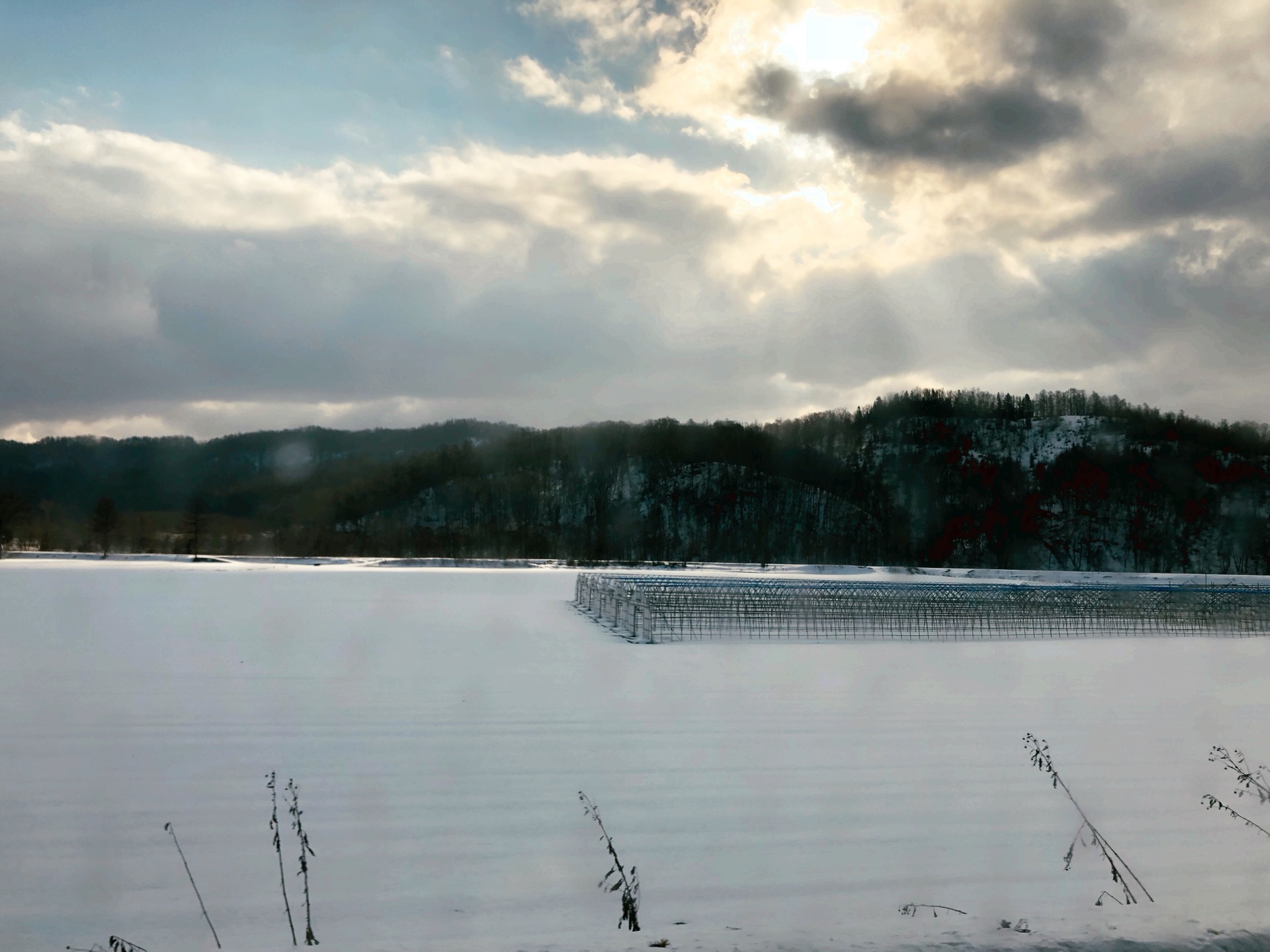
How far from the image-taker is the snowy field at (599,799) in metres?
4.10

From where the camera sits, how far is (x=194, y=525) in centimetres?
7038

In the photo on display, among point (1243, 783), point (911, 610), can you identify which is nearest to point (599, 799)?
point (1243, 783)

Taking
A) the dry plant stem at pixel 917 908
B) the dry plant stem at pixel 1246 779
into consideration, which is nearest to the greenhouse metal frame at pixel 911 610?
the dry plant stem at pixel 1246 779

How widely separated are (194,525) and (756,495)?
224 feet

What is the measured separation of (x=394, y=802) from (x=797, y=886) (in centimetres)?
283

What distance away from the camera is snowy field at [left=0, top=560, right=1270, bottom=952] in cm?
410

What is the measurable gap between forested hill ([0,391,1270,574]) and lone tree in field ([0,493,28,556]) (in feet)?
30.8

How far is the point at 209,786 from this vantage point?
6230mm

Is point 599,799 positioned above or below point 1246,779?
below

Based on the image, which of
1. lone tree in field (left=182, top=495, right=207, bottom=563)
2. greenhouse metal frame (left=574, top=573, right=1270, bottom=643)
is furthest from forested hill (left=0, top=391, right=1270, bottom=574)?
greenhouse metal frame (left=574, top=573, right=1270, bottom=643)

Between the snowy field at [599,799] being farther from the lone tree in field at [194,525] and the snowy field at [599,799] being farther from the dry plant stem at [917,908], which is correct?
the lone tree in field at [194,525]

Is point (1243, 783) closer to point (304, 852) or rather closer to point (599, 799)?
point (599, 799)

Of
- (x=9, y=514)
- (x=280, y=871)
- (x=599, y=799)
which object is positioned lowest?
(x=599, y=799)

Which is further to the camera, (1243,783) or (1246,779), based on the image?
(1243,783)
